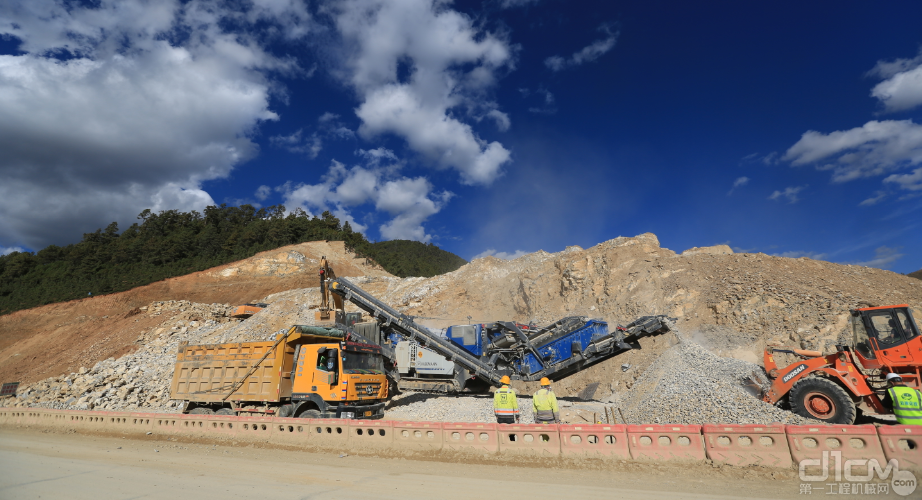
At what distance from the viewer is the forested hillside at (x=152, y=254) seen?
47781mm

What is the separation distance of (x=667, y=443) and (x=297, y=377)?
8008 mm

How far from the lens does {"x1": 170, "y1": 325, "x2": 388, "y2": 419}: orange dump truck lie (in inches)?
383

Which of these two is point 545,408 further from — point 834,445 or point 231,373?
point 231,373

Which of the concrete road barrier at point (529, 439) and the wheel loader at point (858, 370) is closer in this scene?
the concrete road barrier at point (529, 439)

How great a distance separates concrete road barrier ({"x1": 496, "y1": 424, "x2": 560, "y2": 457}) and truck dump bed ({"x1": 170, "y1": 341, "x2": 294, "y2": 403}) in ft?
19.5

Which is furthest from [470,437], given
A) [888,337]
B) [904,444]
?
[888,337]

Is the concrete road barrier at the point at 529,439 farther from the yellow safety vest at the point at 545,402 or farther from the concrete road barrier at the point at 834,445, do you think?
the concrete road barrier at the point at 834,445

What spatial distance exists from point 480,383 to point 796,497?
1210 centimetres

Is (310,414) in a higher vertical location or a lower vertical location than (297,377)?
lower

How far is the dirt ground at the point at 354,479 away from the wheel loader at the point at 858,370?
3.31 m

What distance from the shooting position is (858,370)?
7.82 m

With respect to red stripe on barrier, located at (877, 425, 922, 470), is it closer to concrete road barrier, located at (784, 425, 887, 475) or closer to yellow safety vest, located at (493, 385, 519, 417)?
concrete road barrier, located at (784, 425, 887, 475)

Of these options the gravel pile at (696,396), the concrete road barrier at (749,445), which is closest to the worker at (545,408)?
the concrete road barrier at (749,445)

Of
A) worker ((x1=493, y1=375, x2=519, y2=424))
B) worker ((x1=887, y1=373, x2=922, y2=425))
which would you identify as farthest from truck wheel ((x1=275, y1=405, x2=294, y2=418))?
worker ((x1=887, y1=373, x2=922, y2=425))
